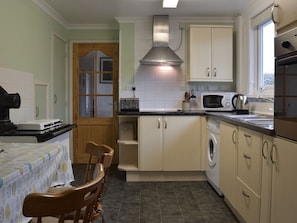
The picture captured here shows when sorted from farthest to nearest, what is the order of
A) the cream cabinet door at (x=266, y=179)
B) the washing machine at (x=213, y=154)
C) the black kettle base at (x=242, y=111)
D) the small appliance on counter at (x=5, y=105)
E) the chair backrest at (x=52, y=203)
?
the black kettle base at (x=242, y=111) < the washing machine at (x=213, y=154) < the small appliance on counter at (x=5, y=105) < the cream cabinet door at (x=266, y=179) < the chair backrest at (x=52, y=203)

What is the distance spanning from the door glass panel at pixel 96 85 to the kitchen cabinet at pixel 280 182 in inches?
128

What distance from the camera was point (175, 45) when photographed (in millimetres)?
4402

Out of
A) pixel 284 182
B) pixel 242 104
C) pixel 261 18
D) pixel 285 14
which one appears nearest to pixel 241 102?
pixel 242 104

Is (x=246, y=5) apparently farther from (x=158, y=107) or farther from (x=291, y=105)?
(x=291, y=105)

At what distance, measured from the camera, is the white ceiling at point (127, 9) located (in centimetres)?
367

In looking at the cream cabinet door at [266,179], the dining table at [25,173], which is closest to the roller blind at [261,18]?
the cream cabinet door at [266,179]

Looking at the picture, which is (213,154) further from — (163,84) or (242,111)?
(163,84)

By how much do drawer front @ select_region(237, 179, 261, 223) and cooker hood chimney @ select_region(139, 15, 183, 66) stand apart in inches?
82.5

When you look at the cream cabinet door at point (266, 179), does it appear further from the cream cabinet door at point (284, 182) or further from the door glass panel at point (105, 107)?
the door glass panel at point (105, 107)

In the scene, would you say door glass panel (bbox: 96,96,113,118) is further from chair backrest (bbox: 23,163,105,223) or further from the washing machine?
chair backrest (bbox: 23,163,105,223)

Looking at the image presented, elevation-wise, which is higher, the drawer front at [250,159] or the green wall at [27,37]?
the green wall at [27,37]

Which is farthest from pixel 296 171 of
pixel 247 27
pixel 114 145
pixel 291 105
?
pixel 114 145

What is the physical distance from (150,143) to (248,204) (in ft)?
5.72

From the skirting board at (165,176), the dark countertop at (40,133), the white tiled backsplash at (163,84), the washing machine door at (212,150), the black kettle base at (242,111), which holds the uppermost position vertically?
the white tiled backsplash at (163,84)
